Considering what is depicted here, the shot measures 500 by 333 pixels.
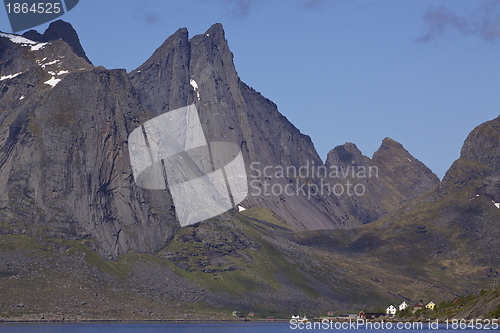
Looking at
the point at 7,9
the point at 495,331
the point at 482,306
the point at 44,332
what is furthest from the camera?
the point at 44,332

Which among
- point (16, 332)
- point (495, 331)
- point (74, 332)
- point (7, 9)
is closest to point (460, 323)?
point (495, 331)

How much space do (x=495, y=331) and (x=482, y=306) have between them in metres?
34.1

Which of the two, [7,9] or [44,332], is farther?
[44,332]

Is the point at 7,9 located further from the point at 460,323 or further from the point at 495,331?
the point at 460,323

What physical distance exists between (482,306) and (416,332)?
2261cm

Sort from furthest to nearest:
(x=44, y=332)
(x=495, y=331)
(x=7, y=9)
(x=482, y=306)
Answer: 1. (x=44, y=332)
2. (x=482, y=306)
3. (x=495, y=331)
4. (x=7, y=9)

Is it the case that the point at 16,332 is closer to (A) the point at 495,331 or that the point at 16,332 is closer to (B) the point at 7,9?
(B) the point at 7,9

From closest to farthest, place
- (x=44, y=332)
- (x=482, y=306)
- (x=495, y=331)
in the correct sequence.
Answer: (x=495, y=331)
(x=482, y=306)
(x=44, y=332)

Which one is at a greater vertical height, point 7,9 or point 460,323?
point 7,9

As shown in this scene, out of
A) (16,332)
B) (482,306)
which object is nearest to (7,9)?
(16,332)

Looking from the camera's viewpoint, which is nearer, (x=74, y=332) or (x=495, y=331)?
(x=495, y=331)

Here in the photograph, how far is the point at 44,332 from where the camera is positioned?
19850cm

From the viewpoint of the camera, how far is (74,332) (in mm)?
199750

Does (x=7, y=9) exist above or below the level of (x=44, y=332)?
above
